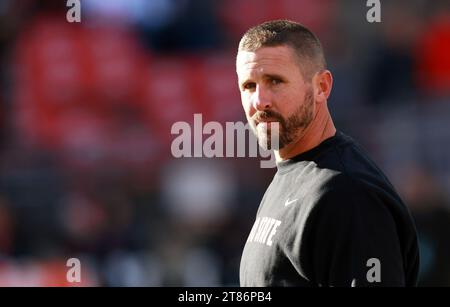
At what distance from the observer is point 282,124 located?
2592mm

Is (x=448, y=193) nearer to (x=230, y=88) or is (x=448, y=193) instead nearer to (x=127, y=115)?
(x=230, y=88)

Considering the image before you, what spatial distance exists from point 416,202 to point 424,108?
4.12 ft

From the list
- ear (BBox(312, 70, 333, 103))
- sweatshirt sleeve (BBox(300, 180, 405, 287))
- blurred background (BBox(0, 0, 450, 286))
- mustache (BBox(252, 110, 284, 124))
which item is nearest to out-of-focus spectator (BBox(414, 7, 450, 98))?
blurred background (BBox(0, 0, 450, 286))

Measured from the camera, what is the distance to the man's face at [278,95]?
257 cm

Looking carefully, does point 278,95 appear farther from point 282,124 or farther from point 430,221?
point 430,221

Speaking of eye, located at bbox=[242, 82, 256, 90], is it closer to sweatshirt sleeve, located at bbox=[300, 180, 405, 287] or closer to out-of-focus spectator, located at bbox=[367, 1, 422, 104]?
sweatshirt sleeve, located at bbox=[300, 180, 405, 287]

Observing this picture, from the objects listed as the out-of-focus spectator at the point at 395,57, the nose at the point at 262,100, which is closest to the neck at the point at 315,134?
the nose at the point at 262,100

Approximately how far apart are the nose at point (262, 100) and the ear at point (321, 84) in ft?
0.53

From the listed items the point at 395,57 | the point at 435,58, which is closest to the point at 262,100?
the point at 395,57

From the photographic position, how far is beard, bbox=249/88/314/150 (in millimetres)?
2578

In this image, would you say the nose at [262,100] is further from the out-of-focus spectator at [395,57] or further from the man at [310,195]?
the out-of-focus spectator at [395,57]

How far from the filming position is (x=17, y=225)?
7.37 metres
